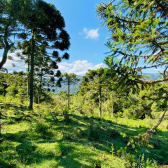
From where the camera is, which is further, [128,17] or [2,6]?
[2,6]

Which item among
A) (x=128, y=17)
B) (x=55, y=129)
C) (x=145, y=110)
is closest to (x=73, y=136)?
(x=55, y=129)

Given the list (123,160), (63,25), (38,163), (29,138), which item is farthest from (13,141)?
(63,25)

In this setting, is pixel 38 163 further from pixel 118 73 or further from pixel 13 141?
pixel 118 73

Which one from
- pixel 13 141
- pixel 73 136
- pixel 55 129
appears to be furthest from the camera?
pixel 55 129

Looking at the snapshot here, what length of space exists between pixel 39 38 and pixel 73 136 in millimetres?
8280

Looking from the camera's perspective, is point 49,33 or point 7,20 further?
point 49,33

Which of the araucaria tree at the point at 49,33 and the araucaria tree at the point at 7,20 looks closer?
the araucaria tree at the point at 7,20

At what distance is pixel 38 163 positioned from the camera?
105 inches

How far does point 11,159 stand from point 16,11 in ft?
20.1

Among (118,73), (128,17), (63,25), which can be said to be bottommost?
(118,73)

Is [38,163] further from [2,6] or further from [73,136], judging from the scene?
[2,6]

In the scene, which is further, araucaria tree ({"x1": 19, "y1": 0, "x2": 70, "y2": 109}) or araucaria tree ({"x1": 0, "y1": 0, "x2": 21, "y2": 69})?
araucaria tree ({"x1": 19, "y1": 0, "x2": 70, "y2": 109})

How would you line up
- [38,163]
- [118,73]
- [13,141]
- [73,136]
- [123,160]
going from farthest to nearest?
[73,136], [13,141], [123,160], [38,163], [118,73]

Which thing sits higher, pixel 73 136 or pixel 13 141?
pixel 13 141
